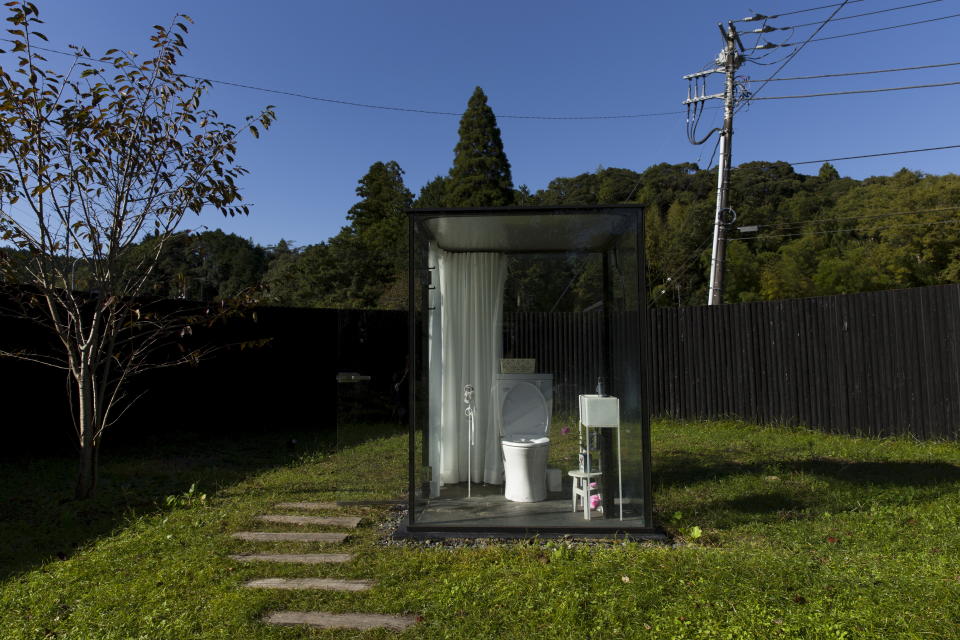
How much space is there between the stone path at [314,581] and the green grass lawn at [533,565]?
66 mm

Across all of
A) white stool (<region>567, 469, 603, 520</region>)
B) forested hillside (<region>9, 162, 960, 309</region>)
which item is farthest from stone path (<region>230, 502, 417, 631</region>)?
forested hillside (<region>9, 162, 960, 309</region>)

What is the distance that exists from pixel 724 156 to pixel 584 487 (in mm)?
9136

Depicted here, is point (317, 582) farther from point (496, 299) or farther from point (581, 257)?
point (581, 257)

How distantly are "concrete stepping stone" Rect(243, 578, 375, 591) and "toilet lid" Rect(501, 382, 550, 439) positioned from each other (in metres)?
1.97

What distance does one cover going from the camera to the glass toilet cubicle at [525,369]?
391cm

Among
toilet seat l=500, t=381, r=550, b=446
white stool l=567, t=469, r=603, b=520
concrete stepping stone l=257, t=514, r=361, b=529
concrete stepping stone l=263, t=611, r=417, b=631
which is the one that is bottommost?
concrete stepping stone l=263, t=611, r=417, b=631

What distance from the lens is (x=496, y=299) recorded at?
502 cm

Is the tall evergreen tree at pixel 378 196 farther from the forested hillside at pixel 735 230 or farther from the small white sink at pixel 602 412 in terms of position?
the small white sink at pixel 602 412

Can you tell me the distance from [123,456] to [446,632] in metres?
5.34

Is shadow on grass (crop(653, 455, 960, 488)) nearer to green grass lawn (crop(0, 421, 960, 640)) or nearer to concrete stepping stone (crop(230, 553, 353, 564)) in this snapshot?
green grass lawn (crop(0, 421, 960, 640))

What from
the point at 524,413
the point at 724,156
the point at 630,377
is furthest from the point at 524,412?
the point at 724,156

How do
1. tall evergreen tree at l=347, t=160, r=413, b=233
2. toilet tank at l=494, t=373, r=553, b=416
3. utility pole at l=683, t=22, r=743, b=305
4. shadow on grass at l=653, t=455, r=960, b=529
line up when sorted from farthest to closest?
tall evergreen tree at l=347, t=160, r=413, b=233 → utility pole at l=683, t=22, r=743, b=305 → toilet tank at l=494, t=373, r=553, b=416 → shadow on grass at l=653, t=455, r=960, b=529

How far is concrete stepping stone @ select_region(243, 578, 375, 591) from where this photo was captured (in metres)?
3.00

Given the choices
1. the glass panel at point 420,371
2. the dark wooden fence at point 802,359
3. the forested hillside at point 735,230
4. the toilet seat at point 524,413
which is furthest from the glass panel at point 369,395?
the forested hillside at point 735,230
